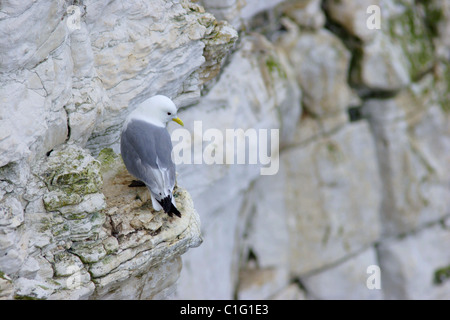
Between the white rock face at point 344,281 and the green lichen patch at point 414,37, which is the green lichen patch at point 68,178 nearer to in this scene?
the white rock face at point 344,281

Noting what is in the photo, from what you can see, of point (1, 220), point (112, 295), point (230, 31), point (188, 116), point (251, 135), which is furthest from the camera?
Result: point (251, 135)

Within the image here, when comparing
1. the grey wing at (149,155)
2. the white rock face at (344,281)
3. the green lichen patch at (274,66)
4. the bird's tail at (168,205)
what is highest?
the grey wing at (149,155)

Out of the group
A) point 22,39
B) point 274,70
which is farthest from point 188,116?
point 22,39

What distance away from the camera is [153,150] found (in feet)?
14.0

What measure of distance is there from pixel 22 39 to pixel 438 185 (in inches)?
319

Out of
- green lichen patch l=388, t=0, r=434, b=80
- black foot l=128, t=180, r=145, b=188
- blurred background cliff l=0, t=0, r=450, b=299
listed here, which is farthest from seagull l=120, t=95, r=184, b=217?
green lichen patch l=388, t=0, r=434, b=80

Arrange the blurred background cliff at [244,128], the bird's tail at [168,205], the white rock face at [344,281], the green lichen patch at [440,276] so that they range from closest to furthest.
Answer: the blurred background cliff at [244,128] → the bird's tail at [168,205] → the white rock face at [344,281] → the green lichen patch at [440,276]

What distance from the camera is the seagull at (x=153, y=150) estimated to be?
416 cm

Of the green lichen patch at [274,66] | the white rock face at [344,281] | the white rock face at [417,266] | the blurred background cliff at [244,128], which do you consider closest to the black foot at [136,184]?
the blurred background cliff at [244,128]

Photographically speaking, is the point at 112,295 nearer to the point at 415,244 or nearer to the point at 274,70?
the point at 274,70

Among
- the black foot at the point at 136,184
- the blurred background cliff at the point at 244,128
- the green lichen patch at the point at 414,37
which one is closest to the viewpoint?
the blurred background cliff at the point at 244,128

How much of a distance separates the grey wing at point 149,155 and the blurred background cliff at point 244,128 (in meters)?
0.29

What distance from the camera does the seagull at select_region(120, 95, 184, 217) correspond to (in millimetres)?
4160

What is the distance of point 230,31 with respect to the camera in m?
5.71
